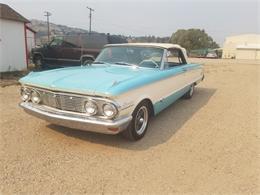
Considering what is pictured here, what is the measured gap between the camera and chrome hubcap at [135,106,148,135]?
13.7 ft

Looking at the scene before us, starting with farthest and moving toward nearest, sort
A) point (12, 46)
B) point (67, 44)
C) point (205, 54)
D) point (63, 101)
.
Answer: point (205, 54) → point (67, 44) → point (12, 46) → point (63, 101)

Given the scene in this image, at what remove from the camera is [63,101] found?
150 inches

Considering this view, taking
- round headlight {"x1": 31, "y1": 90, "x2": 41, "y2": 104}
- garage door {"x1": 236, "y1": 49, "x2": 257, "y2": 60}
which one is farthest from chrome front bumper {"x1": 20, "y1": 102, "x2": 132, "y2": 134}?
garage door {"x1": 236, "y1": 49, "x2": 257, "y2": 60}

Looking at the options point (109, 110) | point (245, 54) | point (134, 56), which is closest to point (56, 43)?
point (134, 56)

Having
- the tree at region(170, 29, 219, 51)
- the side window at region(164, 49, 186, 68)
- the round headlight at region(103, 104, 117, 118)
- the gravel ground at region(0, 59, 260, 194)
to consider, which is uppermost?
the tree at region(170, 29, 219, 51)

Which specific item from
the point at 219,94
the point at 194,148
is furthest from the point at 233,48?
the point at 194,148

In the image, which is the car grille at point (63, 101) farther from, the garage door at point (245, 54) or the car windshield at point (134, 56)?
the garage door at point (245, 54)

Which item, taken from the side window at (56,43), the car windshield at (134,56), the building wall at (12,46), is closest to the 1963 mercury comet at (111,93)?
the car windshield at (134,56)

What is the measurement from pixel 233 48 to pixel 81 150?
240 feet

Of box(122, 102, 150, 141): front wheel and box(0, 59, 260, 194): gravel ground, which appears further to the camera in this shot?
box(122, 102, 150, 141): front wheel

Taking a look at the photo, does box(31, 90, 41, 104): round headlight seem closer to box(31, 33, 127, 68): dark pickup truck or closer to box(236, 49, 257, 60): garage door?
box(31, 33, 127, 68): dark pickup truck

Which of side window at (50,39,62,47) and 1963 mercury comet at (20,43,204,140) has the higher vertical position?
side window at (50,39,62,47)

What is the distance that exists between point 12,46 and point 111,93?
395 inches

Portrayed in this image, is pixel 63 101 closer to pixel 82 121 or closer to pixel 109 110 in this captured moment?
pixel 82 121
